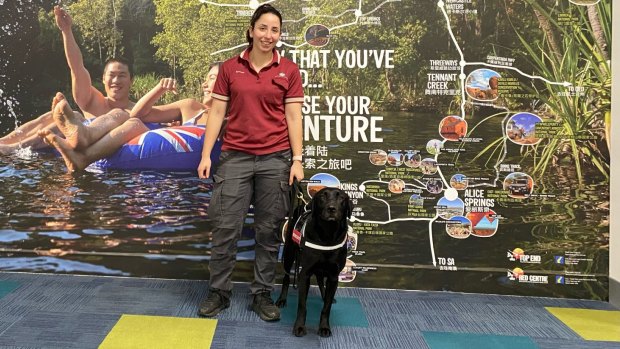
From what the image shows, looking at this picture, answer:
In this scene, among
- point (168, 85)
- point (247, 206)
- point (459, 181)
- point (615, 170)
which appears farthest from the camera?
point (168, 85)

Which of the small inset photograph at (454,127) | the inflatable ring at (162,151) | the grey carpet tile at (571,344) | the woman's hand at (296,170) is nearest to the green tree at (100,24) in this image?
the inflatable ring at (162,151)

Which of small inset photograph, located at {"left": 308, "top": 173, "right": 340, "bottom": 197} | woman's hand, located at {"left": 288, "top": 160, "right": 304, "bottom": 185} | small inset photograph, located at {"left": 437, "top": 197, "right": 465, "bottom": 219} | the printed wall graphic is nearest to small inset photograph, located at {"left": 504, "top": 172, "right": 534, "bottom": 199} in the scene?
the printed wall graphic

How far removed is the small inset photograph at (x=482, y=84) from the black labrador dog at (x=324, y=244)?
100 cm

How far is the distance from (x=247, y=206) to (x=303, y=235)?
13.5 inches

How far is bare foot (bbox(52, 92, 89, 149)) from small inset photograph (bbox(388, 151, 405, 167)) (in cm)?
176

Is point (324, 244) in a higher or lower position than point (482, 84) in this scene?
lower

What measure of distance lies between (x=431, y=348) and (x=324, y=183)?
3.30ft

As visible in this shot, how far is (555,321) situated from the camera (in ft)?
7.02

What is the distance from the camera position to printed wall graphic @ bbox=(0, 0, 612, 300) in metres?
2.35

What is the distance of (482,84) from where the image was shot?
2.37 m

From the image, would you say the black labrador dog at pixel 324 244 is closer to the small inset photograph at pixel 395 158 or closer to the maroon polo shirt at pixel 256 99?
the maroon polo shirt at pixel 256 99

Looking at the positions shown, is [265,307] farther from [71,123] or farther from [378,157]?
[71,123]

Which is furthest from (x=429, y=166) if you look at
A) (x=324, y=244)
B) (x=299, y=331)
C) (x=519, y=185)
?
(x=299, y=331)

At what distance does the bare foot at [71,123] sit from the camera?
260 cm
